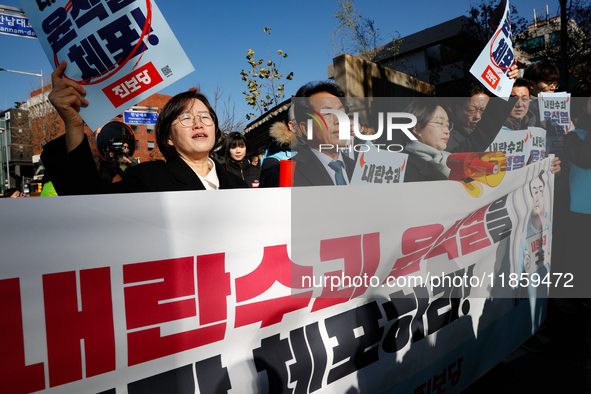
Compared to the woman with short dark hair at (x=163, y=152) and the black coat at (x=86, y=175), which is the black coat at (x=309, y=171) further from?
the black coat at (x=86, y=175)

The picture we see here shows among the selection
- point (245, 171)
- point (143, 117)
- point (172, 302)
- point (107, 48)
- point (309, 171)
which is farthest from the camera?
point (143, 117)

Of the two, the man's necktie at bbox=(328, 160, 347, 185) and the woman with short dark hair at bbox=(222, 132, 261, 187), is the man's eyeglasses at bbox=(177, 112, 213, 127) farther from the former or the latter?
the woman with short dark hair at bbox=(222, 132, 261, 187)

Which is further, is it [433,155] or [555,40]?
[555,40]

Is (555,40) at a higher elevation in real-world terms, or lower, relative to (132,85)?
higher

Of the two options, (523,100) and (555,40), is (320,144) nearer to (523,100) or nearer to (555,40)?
(523,100)

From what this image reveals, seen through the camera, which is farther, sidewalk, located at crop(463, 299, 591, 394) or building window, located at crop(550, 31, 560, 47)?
building window, located at crop(550, 31, 560, 47)

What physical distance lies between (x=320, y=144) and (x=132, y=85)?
1075mm

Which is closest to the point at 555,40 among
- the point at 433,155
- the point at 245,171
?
the point at 245,171

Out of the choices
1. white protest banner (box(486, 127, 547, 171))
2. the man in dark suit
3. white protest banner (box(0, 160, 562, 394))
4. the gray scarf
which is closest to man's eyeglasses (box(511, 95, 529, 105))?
white protest banner (box(486, 127, 547, 171))

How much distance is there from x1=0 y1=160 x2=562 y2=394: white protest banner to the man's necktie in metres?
0.48

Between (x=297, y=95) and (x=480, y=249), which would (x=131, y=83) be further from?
(x=480, y=249)

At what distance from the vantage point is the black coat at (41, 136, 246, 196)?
4.57ft

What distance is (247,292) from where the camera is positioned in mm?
1320

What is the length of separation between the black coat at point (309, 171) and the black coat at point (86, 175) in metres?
0.67
